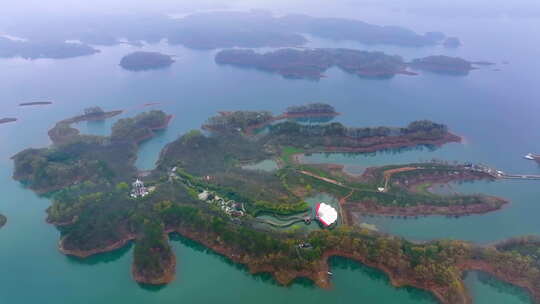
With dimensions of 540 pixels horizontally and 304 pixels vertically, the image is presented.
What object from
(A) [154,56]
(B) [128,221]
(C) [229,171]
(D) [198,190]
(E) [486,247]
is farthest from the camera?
(A) [154,56]

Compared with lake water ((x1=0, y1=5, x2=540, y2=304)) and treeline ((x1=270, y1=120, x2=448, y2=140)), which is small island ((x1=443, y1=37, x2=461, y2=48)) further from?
treeline ((x1=270, y1=120, x2=448, y2=140))

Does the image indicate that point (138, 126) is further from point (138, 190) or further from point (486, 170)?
point (486, 170)

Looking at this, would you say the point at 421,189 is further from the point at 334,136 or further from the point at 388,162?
the point at 334,136

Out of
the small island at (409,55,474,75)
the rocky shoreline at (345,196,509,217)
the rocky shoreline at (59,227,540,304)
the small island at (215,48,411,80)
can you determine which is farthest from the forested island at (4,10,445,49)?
the rocky shoreline at (59,227,540,304)

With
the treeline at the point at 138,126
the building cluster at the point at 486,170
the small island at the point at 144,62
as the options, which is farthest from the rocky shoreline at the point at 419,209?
the small island at the point at 144,62

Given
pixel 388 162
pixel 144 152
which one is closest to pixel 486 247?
pixel 388 162

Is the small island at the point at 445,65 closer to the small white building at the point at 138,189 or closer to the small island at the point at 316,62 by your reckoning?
the small island at the point at 316,62
